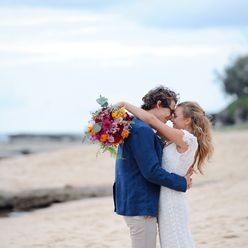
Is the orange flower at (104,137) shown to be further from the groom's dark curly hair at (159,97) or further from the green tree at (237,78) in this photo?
the green tree at (237,78)

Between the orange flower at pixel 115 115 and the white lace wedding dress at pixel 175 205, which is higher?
the orange flower at pixel 115 115

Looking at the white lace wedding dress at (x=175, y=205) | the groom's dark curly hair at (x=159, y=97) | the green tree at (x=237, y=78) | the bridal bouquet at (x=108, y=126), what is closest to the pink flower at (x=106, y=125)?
the bridal bouquet at (x=108, y=126)

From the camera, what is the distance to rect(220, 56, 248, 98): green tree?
46812mm

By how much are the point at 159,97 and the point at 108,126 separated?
1.37 ft

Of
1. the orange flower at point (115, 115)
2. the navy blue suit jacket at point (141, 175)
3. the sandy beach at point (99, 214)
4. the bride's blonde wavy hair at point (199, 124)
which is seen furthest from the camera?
the sandy beach at point (99, 214)

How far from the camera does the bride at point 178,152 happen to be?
4.82 metres

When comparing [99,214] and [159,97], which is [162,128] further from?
[99,214]

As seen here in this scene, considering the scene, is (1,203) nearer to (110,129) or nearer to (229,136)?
(110,129)

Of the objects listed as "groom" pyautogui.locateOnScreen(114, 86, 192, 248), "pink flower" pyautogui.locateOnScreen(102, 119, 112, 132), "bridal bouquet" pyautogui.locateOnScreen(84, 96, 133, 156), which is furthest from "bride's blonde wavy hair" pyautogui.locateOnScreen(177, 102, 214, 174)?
"pink flower" pyautogui.locateOnScreen(102, 119, 112, 132)

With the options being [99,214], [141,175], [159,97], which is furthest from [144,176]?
[99,214]

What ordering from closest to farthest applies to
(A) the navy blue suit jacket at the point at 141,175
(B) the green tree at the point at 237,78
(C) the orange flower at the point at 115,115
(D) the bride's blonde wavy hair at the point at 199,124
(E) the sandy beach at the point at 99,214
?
(A) the navy blue suit jacket at the point at 141,175, (C) the orange flower at the point at 115,115, (D) the bride's blonde wavy hair at the point at 199,124, (E) the sandy beach at the point at 99,214, (B) the green tree at the point at 237,78

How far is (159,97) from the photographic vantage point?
4.88 m

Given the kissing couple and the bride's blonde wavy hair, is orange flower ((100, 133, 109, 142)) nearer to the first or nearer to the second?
the kissing couple

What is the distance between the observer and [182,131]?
4.84 metres
